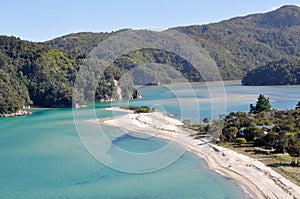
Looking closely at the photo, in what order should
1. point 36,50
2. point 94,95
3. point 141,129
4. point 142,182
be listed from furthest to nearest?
point 36,50, point 94,95, point 141,129, point 142,182

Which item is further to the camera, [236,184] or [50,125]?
[50,125]

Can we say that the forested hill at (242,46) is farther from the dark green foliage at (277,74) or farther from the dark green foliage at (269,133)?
the dark green foliage at (269,133)

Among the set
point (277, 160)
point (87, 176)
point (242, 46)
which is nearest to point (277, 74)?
point (242, 46)

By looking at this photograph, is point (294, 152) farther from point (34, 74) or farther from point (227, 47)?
point (227, 47)

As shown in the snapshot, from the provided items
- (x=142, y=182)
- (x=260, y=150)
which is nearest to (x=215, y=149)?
(x=260, y=150)

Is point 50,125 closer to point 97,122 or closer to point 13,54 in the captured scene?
point 97,122

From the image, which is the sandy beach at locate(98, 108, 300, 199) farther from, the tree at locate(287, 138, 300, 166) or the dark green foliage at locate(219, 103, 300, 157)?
the dark green foliage at locate(219, 103, 300, 157)

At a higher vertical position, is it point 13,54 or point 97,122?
point 13,54
